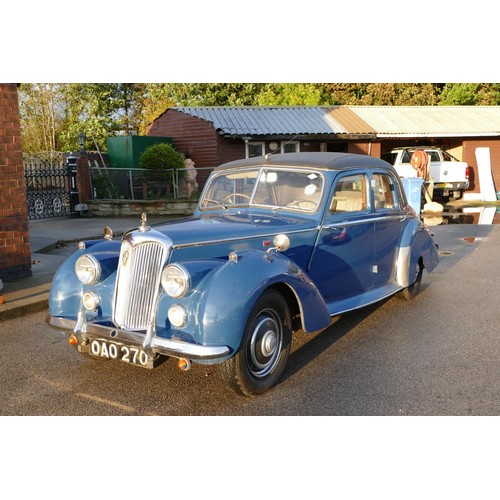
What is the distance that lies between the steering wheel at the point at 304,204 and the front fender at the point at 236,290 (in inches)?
42.9

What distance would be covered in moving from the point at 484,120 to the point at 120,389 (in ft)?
81.1

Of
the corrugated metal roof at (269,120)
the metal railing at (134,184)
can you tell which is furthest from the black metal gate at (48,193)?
the corrugated metal roof at (269,120)

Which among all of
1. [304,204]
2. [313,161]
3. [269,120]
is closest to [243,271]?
[304,204]

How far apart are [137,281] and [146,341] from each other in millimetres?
553

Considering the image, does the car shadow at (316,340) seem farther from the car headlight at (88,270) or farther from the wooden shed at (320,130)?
the wooden shed at (320,130)

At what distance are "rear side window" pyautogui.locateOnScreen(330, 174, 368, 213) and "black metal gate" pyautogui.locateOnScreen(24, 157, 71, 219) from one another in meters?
12.9

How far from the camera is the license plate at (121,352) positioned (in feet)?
12.4

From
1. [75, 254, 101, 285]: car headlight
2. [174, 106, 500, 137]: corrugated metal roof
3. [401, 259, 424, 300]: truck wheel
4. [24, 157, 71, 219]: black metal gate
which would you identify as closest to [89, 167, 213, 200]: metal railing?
[24, 157, 71, 219]: black metal gate

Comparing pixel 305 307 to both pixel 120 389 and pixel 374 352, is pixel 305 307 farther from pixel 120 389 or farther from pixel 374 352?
pixel 120 389

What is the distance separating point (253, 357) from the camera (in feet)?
13.4

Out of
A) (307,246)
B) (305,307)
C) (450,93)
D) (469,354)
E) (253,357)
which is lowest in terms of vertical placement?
(469,354)

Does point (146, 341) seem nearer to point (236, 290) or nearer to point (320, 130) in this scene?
point (236, 290)

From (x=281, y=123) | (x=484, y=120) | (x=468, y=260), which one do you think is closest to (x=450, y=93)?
(x=484, y=120)

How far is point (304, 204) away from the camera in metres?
5.27
